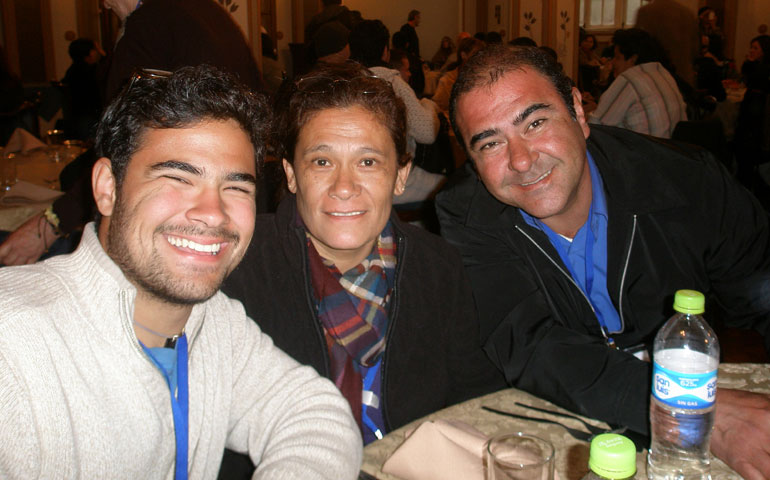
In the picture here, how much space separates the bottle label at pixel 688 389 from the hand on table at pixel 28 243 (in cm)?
176

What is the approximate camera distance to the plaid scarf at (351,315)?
5.11ft

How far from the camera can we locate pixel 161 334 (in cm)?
119

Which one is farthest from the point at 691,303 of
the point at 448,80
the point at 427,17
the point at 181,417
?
the point at 427,17

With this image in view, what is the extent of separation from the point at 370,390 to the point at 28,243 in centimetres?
118

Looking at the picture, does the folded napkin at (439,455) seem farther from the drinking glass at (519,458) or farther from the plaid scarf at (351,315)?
the plaid scarf at (351,315)

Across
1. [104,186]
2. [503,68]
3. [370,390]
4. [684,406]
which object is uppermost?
[503,68]

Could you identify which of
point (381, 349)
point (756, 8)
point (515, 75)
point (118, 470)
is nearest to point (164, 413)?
point (118, 470)

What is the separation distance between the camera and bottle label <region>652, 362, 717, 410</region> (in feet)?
3.26

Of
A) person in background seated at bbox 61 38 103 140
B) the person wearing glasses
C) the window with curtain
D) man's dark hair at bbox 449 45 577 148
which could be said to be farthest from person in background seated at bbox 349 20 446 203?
the window with curtain

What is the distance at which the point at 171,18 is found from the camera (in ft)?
6.54

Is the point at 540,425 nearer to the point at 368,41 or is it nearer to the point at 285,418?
the point at 285,418

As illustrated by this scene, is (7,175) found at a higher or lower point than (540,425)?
higher

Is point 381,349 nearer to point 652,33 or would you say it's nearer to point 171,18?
point 171,18

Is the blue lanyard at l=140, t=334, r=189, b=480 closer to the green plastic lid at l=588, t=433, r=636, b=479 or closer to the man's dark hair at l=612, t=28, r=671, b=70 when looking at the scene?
the green plastic lid at l=588, t=433, r=636, b=479
